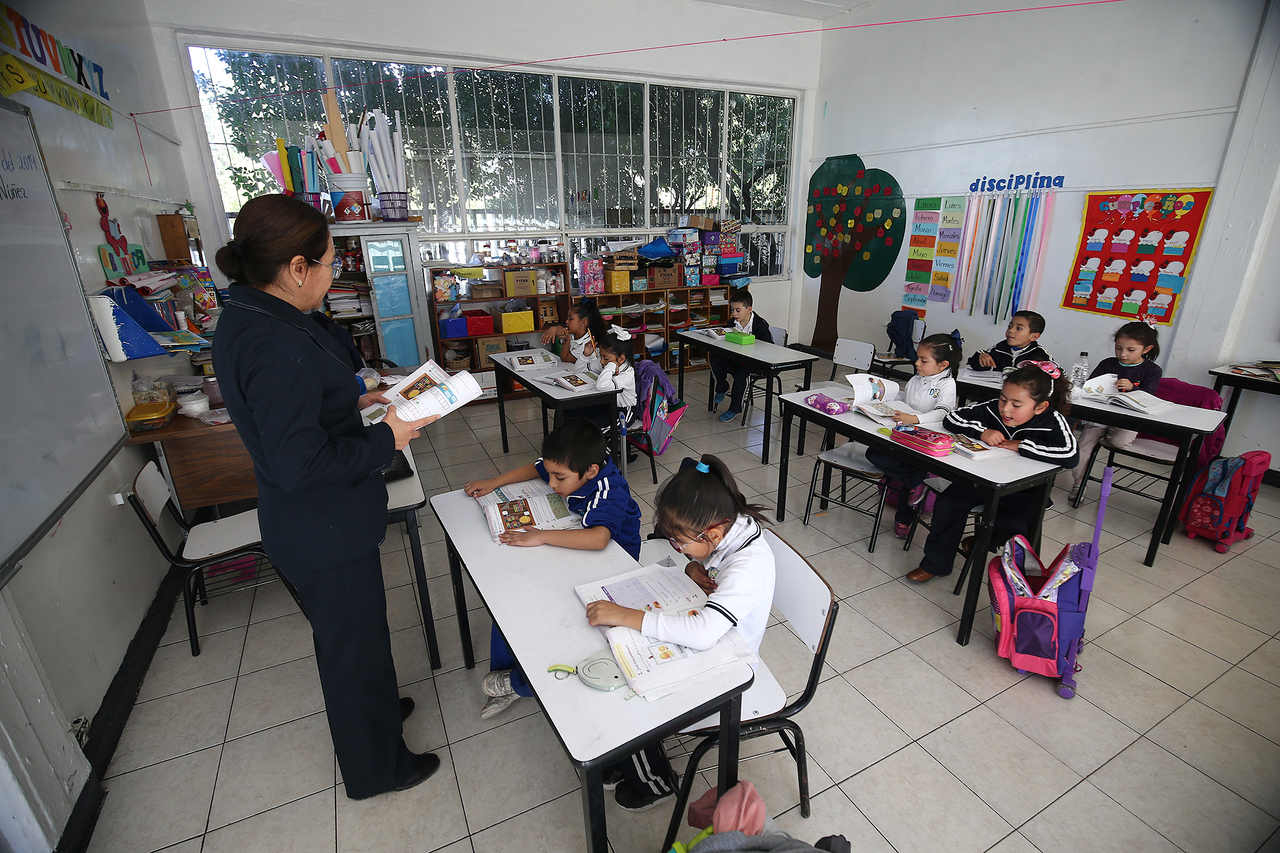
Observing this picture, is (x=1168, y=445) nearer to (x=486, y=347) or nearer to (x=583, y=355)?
(x=583, y=355)

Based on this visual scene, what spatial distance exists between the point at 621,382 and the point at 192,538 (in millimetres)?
2303

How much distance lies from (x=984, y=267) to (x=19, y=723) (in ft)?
21.2

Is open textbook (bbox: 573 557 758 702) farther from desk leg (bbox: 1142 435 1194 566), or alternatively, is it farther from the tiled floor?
desk leg (bbox: 1142 435 1194 566)

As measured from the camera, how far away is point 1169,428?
2.84 m

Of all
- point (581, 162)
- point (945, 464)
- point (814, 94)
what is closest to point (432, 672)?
point (945, 464)

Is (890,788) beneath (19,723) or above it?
beneath

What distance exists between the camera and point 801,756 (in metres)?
1.67

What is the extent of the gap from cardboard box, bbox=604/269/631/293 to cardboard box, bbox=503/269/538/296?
32.0 inches

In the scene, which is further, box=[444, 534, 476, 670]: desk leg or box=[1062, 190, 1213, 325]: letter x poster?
box=[1062, 190, 1213, 325]: letter x poster

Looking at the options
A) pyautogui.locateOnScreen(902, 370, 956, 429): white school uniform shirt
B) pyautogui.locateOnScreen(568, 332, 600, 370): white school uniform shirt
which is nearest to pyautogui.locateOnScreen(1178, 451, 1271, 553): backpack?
pyautogui.locateOnScreen(902, 370, 956, 429): white school uniform shirt

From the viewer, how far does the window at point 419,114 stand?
5086mm

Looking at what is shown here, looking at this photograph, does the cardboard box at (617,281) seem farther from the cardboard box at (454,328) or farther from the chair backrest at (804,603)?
the chair backrest at (804,603)

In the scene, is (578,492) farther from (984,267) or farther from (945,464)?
(984,267)

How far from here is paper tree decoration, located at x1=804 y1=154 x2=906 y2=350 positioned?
620 cm
